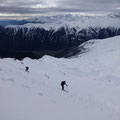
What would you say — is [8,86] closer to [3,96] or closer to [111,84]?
[3,96]

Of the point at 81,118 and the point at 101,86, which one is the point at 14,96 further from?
the point at 101,86

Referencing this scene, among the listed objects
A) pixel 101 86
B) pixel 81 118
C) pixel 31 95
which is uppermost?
pixel 31 95

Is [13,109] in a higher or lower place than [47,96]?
higher

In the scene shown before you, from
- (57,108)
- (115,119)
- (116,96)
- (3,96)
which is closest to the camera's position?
(3,96)

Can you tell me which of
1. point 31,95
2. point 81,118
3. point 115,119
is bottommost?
point 115,119

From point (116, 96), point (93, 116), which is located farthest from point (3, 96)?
point (116, 96)

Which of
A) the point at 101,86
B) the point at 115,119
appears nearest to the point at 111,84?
the point at 101,86

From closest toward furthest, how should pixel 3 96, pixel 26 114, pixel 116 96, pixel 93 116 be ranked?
pixel 26 114, pixel 3 96, pixel 93 116, pixel 116 96

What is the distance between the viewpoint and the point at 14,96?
1564cm

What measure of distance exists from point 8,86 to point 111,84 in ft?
96.7

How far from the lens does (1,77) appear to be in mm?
19688

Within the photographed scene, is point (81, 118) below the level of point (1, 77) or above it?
below

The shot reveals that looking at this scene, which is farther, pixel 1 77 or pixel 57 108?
pixel 1 77

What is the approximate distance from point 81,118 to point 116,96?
19.2 metres
